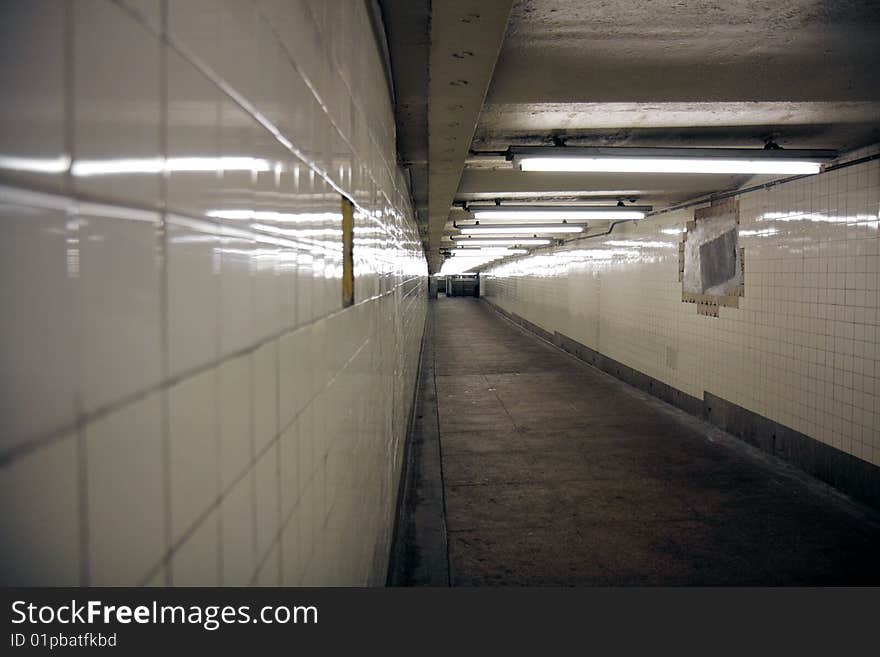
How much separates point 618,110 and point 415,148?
1674 mm

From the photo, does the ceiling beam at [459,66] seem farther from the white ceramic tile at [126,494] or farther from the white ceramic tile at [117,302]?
the white ceramic tile at [126,494]

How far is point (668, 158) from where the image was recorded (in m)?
4.81

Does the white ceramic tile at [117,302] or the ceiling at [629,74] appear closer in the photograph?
the white ceramic tile at [117,302]

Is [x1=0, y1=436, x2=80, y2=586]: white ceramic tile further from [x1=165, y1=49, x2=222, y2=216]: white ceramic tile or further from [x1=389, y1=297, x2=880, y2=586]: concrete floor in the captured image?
[x1=389, y1=297, x2=880, y2=586]: concrete floor

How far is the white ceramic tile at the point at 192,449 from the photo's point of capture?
Result: 718 mm

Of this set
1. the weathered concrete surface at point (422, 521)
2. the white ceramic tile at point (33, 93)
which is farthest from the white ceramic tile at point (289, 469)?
the weathered concrete surface at point (422, 521)

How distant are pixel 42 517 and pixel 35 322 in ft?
0.56

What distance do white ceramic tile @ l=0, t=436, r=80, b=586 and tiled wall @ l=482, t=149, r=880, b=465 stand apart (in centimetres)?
584

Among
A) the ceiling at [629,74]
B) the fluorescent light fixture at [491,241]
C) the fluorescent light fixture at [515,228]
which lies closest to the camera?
the ceiling at [629,74]

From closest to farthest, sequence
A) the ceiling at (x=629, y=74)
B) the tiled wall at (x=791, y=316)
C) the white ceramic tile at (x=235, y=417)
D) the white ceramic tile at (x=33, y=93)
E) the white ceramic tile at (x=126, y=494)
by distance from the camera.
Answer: the white ceramic tile at (x=33, y=93), the white ceramic tile at (x=126, y=494), the white ceramic tile at (x=235, y=417), the ceiling at (x=629, y=74), the tiled wall at (x=791, y=316)

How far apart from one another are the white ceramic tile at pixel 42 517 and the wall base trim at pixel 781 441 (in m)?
5.95

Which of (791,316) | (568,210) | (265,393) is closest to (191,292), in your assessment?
(265,393)

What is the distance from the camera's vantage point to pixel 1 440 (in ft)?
1.50

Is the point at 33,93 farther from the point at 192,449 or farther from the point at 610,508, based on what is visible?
the point at 610,508
